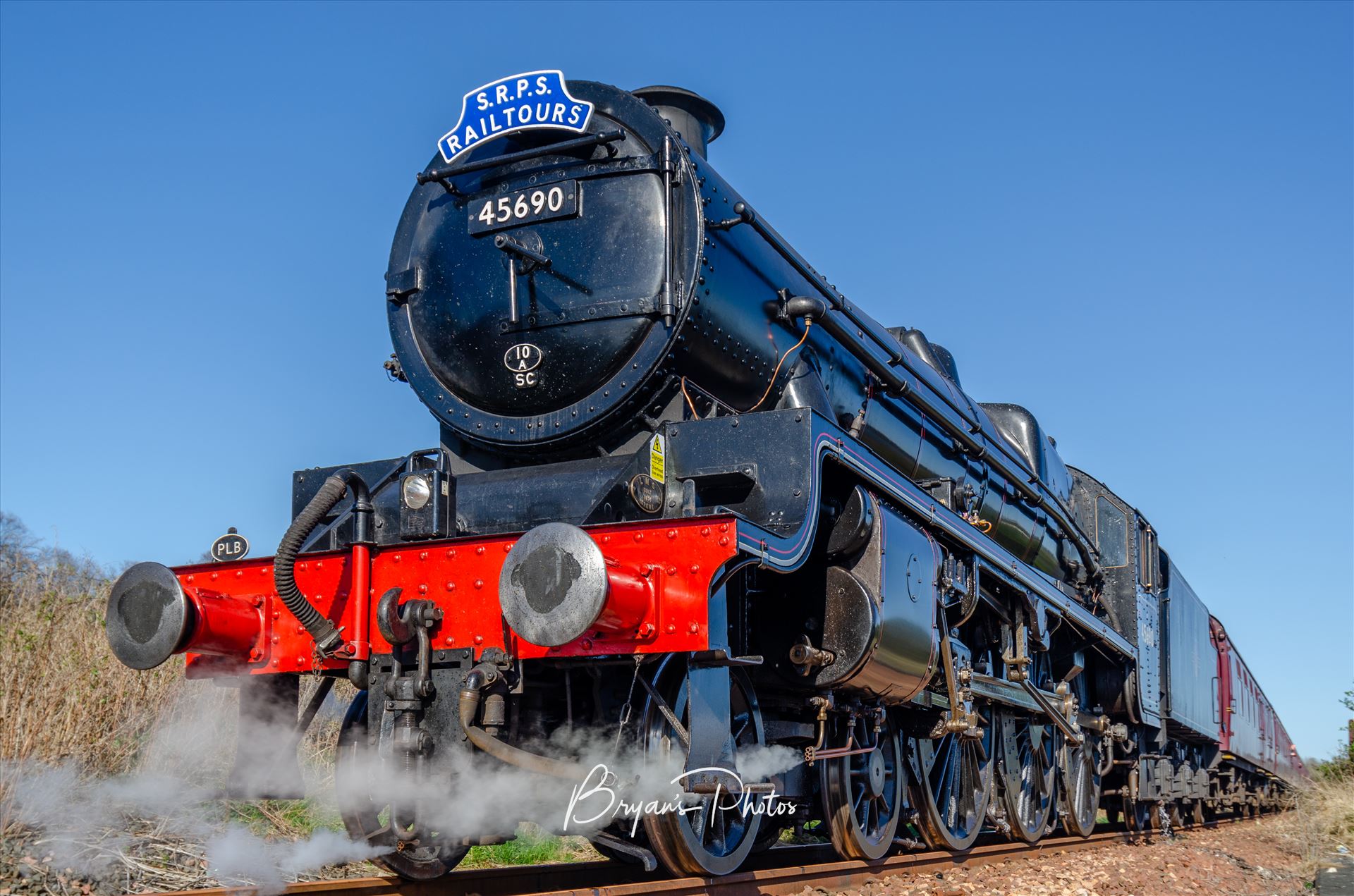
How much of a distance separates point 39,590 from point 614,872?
4.35 metres

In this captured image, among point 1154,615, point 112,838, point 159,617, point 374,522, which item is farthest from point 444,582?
point 1154,615

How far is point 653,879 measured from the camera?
5.48 metres

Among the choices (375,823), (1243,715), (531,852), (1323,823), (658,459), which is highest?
(658,459)

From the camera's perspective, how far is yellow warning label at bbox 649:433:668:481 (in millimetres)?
4523

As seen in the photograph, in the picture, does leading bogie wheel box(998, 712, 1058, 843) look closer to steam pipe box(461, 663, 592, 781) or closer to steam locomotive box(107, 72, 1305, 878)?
steam locomotive box(107, 72, 1305, 878)

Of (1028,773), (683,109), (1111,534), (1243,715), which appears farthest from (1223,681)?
(683,109)

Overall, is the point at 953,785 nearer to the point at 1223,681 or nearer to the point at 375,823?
the point at 375,823

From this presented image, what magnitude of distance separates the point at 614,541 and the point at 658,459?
528mm

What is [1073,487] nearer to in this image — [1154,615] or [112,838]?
[1154,615]

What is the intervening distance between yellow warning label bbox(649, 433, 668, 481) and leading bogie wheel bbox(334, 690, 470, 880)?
4.23 feet

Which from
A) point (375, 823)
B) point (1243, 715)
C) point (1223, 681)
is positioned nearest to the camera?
point (375, 823)

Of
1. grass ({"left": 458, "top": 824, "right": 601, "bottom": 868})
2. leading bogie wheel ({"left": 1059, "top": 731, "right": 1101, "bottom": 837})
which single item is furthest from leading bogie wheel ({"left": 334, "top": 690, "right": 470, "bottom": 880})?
leading bogie wheel ({"left": 1059, "top": 731, "right": 1101, "bottom": 837})

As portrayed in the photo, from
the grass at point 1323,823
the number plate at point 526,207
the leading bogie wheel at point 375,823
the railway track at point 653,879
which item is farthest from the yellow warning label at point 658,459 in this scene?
the grass at point 1323,823

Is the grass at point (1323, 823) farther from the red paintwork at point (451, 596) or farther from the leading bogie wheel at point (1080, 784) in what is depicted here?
the red paintwork at point (451, 596)
